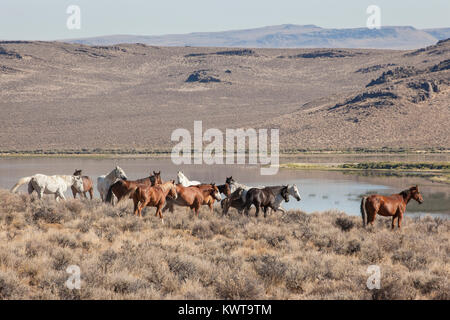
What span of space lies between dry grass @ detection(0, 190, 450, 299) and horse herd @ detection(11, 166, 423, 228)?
45 centimetres

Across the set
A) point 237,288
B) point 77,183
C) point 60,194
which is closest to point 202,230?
point 237,288

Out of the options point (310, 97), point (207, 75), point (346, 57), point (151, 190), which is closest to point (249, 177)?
point (151, 190)

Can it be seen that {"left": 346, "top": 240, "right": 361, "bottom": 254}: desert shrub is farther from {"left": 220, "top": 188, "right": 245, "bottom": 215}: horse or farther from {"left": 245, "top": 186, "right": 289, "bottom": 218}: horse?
{"left": 220, "top": 188, "right": 245, "bottom": 215}: horse

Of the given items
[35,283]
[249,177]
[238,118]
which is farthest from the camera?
[238,118]

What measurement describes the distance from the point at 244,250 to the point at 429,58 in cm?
16194

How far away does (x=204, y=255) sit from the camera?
495 inches

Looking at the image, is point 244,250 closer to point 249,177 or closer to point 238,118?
point 249,177

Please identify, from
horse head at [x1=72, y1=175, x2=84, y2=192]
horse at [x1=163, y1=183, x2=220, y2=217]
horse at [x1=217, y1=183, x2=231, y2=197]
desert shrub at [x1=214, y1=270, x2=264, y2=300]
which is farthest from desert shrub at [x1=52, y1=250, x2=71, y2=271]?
horse head at [x1=72, y1=175, x2=84, y2=192]

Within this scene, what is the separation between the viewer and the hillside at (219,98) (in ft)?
319

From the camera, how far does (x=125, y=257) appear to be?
11.7 metres

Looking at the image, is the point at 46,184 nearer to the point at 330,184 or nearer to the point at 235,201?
the point at 235,201

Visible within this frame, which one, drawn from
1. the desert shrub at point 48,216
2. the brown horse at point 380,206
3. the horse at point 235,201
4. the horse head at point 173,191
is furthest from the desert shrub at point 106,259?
the brown horse at point 380,206
